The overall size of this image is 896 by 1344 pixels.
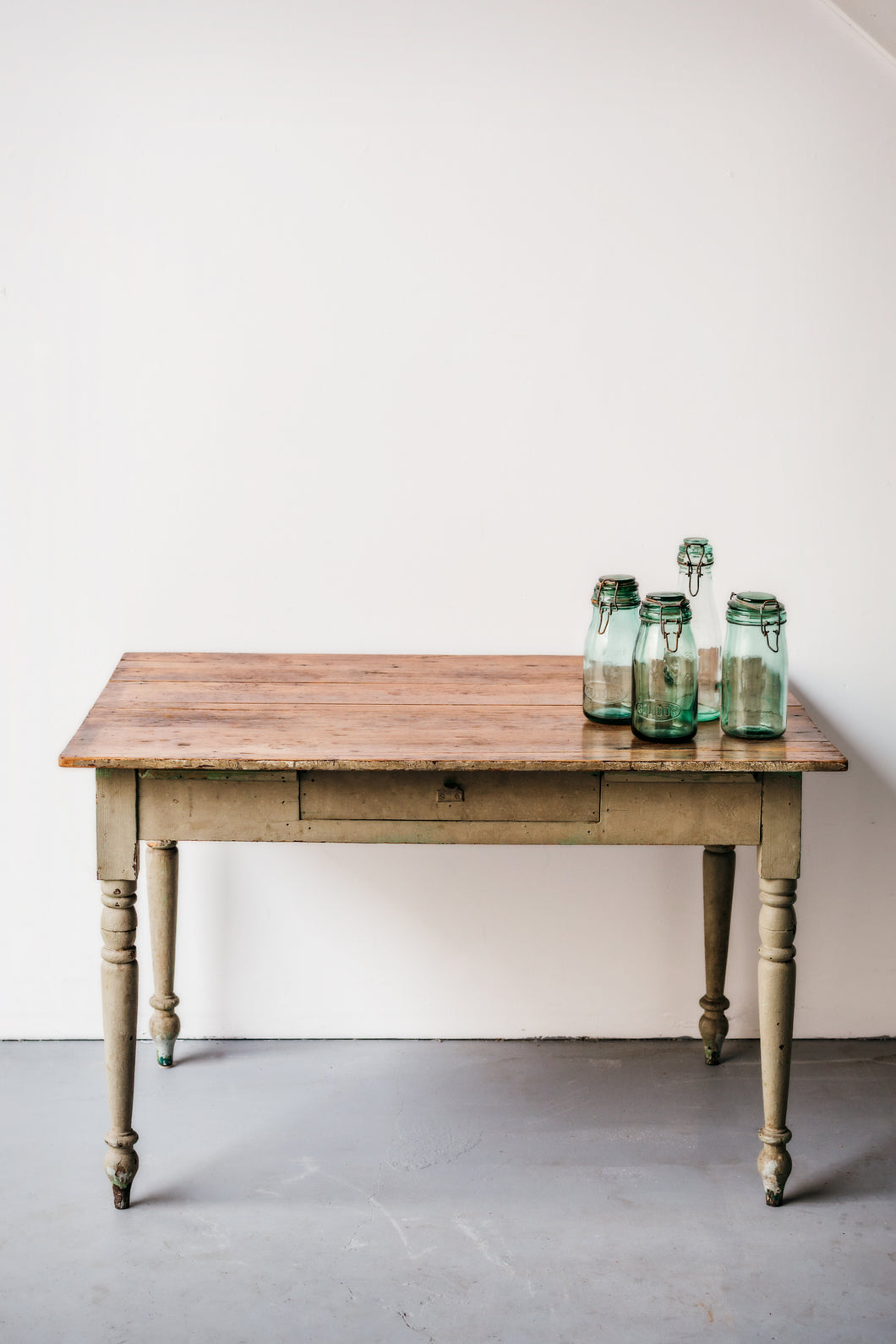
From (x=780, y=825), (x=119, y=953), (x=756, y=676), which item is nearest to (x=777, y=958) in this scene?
(x=780, y=825)

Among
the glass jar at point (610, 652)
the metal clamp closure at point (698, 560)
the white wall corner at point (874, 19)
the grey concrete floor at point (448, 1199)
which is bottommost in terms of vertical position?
the grey concrete floor at point (448, 1199)

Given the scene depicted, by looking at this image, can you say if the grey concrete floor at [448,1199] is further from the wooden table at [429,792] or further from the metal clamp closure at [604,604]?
the metal clamp closure at [604,604]

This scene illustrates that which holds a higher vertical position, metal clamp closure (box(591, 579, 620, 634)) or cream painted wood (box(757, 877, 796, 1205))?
metal clamp closure (box(591, 579, 620, 634))

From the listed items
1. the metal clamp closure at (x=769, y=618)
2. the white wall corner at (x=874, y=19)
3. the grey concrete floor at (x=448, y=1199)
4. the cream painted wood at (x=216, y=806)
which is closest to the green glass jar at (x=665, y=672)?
the metal clamp closure at (x=769, y=618)

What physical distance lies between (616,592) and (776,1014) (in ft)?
2.44

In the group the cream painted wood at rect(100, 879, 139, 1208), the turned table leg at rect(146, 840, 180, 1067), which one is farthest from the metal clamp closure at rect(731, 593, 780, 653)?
the turned table leg at rect(146, 840, 180, 1067)

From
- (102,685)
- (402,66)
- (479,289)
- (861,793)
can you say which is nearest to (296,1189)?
(102,685)

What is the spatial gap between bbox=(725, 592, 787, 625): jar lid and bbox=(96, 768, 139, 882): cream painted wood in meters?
1.00

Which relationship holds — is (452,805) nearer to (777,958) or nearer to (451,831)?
(451,831)

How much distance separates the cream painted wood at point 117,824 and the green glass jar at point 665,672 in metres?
0.82

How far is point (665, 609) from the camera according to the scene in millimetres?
2174

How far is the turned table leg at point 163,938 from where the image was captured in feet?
8.95

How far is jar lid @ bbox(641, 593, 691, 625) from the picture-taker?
2174mm

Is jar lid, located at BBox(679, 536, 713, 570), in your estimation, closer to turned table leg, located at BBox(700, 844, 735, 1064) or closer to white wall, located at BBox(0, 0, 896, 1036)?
white wall, located at BBox(0, 0, 896, 1036)
